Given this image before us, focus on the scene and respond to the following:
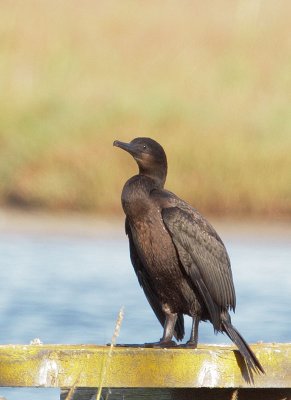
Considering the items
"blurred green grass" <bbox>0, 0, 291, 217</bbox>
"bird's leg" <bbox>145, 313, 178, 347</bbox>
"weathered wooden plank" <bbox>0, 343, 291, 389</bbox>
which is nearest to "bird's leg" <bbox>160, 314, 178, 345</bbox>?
"bird's leg" <bbox>145, 313, 178, 347</bbox>

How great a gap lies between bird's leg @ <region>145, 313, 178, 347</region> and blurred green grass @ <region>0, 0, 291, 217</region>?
6203 mm

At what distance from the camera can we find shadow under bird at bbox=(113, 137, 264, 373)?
20.0ft

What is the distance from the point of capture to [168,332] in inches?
245

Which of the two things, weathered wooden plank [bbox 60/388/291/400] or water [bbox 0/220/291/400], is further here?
water [bbox 0/220/291/400]

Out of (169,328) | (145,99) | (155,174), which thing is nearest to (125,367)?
(169,328)

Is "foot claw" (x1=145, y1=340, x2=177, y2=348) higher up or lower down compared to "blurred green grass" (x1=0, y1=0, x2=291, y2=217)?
lower down

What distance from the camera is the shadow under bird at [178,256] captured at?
240 inches

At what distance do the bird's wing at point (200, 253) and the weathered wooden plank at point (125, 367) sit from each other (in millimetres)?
472

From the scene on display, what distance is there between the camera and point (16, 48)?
16359 mm

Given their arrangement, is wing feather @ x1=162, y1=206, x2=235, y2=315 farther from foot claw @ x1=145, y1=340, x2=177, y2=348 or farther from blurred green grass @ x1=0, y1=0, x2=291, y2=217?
blurred green grass @ x1=0, y1=0, x2=291, y2=217

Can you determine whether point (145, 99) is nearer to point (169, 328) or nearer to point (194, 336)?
point (169, 328)

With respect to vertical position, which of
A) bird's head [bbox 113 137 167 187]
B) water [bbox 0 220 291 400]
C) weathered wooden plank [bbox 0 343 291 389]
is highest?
water [bbox 0 220 291 400]

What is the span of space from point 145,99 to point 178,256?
8.23 m

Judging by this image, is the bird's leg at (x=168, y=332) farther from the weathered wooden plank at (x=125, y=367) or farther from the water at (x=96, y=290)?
the water at (x=96, y=290)
